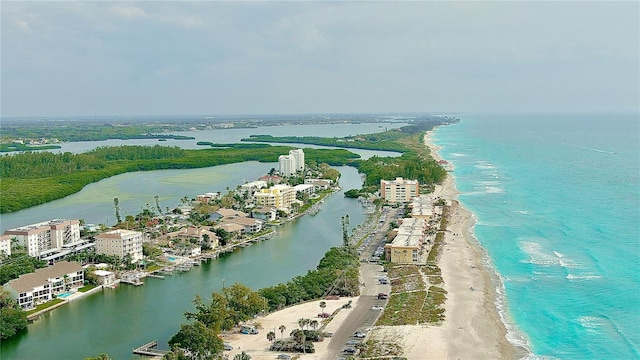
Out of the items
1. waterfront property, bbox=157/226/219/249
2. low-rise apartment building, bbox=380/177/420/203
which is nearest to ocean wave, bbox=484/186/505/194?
low-rise apartment building, bbox=380/177/420/203

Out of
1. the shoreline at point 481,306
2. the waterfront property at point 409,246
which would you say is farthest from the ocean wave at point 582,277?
the waterfront property at point 409,246

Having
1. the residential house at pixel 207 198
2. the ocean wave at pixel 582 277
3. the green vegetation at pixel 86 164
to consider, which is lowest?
the ocean wave at pixel 582 277

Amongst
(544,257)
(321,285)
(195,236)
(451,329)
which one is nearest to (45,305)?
(195,236)

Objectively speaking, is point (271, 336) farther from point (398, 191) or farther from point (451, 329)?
point (398, 191)

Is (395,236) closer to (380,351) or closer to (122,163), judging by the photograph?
(380,351)

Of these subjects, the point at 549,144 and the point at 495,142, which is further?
the point at 495,142

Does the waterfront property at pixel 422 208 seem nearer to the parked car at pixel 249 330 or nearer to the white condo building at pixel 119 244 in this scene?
the white condo building at pixel 119 244

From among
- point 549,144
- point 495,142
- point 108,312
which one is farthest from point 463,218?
point 495,142
